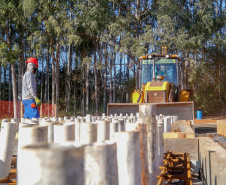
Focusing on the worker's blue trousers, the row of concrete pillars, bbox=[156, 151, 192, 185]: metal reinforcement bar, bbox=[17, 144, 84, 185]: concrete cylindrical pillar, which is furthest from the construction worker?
bbox=[17, 144, 84, 185]: concrete cylindrical pillar

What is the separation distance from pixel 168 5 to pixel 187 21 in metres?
2.77

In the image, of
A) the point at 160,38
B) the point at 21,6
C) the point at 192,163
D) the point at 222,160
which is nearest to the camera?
the point at 222,160

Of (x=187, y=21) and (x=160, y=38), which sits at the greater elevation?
(x=187, y=21)

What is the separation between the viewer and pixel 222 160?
7.94 feet

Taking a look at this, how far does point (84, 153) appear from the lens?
3.64ft

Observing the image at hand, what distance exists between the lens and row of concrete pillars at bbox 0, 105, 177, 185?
29.8 inches

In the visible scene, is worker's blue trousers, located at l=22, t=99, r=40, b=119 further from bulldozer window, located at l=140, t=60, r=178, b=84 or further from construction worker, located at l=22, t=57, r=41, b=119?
bulldozer window, located at l=140, t=60, r=178, b=84

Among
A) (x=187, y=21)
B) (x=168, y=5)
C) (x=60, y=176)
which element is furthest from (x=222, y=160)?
(x=187, y=21)

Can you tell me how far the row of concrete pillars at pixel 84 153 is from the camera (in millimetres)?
756

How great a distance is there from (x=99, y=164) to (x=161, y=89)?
9.52m

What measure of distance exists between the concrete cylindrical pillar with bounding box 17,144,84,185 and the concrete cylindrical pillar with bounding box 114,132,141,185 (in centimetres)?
73

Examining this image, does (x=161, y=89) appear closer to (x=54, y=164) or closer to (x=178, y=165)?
(x=178, y=165)

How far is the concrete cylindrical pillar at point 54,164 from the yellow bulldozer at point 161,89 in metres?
9.19

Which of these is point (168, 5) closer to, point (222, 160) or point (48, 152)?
point (222, 160)
